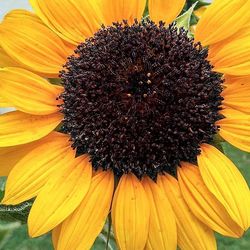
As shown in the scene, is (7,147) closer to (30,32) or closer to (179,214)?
(30,32)

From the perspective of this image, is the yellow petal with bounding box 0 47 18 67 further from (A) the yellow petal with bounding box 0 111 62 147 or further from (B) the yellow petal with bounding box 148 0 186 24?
(B) the yellow petal with bounding box 148 0 186 24

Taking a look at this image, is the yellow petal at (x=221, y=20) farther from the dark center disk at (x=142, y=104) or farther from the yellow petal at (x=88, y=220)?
the yellow petal at (x=88, y=220)

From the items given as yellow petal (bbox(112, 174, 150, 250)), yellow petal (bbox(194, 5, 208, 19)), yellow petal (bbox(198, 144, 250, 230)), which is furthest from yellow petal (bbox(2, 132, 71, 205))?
yellow petal (bbox(194, 5, 208, 19))

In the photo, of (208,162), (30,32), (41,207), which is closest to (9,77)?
(30,32)

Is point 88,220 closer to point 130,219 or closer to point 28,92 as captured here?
point 130,219

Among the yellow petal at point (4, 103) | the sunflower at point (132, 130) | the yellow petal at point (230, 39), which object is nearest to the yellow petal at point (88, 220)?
the sunflower at point (132, 130)

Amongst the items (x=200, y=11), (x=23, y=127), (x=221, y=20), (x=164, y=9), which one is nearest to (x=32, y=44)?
(x=23, y=127)
